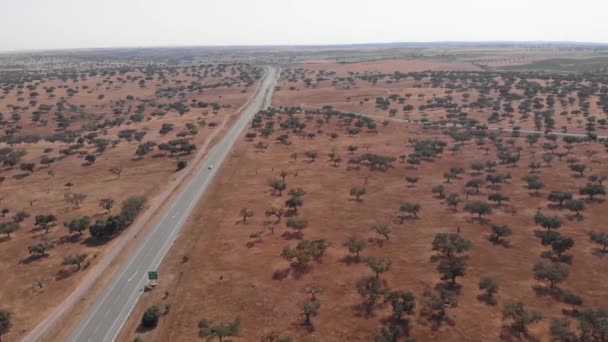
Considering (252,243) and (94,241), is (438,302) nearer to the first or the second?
(252,243)

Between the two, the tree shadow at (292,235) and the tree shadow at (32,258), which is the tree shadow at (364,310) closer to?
the tree shadow at (292,235)

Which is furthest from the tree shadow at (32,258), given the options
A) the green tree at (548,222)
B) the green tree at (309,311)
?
the green tree at (548,222)

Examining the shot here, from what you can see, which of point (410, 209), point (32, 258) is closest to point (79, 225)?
point (32, 258)

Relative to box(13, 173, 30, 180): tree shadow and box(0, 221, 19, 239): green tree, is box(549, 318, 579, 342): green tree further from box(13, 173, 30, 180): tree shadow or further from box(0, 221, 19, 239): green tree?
box(13, 173, 30, 180): tree shadow

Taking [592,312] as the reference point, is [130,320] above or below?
below

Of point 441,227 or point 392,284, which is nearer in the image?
point 392,284

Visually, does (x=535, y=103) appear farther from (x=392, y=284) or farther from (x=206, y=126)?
(x=392, y=284)

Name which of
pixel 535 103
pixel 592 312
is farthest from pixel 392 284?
pixel 535 103
